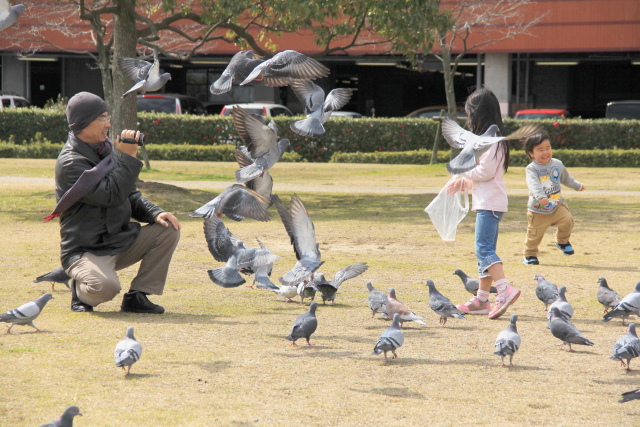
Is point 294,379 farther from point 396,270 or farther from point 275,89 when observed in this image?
point 275,89

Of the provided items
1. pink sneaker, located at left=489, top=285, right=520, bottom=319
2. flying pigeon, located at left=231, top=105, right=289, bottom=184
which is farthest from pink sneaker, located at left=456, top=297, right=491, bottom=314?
flying pigeon, located at left=231, top=105, right=289, bottom=184

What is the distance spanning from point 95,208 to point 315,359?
2.07 m

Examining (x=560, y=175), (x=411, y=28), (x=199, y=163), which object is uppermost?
(x=411, y=28)

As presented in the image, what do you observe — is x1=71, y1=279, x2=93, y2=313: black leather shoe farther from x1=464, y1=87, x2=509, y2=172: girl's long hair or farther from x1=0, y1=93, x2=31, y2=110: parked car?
x1=0, y1=93, x2=31, y2=110: parked car

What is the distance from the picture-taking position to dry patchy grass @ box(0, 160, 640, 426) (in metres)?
4.19

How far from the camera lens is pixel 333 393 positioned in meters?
4.48

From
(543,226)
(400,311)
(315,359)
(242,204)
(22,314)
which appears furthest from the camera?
(543,226)

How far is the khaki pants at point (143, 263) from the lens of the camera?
20.1ft

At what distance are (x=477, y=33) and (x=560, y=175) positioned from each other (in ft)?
79.8

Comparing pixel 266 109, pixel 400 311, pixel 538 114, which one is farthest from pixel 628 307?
pixel 266 109

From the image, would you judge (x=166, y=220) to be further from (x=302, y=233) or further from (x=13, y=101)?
(x=13, y=101)

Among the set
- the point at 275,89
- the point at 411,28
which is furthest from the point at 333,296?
the point at 275,89

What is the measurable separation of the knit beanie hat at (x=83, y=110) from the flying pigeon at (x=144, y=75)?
57 centimetres

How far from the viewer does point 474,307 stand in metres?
6.64
